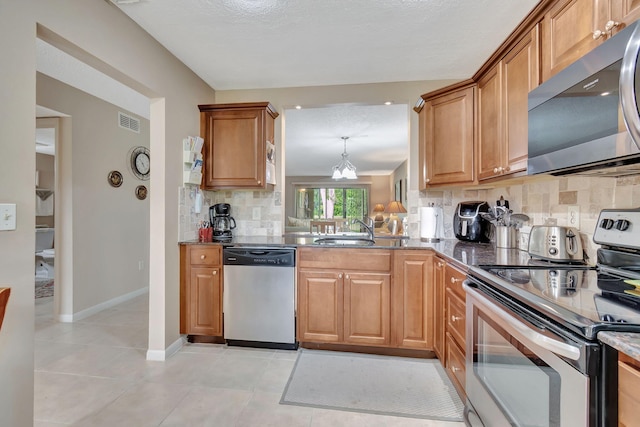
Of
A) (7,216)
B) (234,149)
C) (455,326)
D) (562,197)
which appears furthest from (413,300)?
(7,216)

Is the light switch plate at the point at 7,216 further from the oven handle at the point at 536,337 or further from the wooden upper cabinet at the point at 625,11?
the wooden upper cabinet at the point at 625,11

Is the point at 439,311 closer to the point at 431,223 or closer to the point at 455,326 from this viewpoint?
the point at 455,326

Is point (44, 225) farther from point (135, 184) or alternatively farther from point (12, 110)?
point (12, 110)

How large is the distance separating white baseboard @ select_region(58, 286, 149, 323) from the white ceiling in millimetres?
2303

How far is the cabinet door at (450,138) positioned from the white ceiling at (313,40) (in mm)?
378

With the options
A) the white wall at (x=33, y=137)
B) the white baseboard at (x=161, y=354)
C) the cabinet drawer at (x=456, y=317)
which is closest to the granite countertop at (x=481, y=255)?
the cabinet drawer at (x=456, y=317)

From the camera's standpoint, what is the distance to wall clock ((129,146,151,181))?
3895 mm

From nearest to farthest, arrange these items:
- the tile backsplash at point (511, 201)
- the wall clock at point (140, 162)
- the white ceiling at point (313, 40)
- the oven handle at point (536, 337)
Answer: the oven handle at point (536, 337) < the tile backsplash at point (511, 201) < the white ceiling at point (313, 40) < the wall clock at point (140, 162)

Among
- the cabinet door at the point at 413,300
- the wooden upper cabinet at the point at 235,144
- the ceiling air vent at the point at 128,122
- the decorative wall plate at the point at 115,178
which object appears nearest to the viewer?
the cabinet door at the point at 413,300

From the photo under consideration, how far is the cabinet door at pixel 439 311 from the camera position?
2078 millimetres

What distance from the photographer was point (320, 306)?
7.92 ft

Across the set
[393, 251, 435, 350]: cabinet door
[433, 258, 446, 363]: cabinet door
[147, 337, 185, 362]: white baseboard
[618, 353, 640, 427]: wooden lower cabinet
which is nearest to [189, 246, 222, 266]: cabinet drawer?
[147, 337, 185, 362]: white baseboard

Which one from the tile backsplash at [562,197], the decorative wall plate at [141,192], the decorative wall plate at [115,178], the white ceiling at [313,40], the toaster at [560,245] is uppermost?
the white ceiling at [313,40]

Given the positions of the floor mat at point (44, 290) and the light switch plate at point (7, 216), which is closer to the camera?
the light switch plate at point (7, 216)
